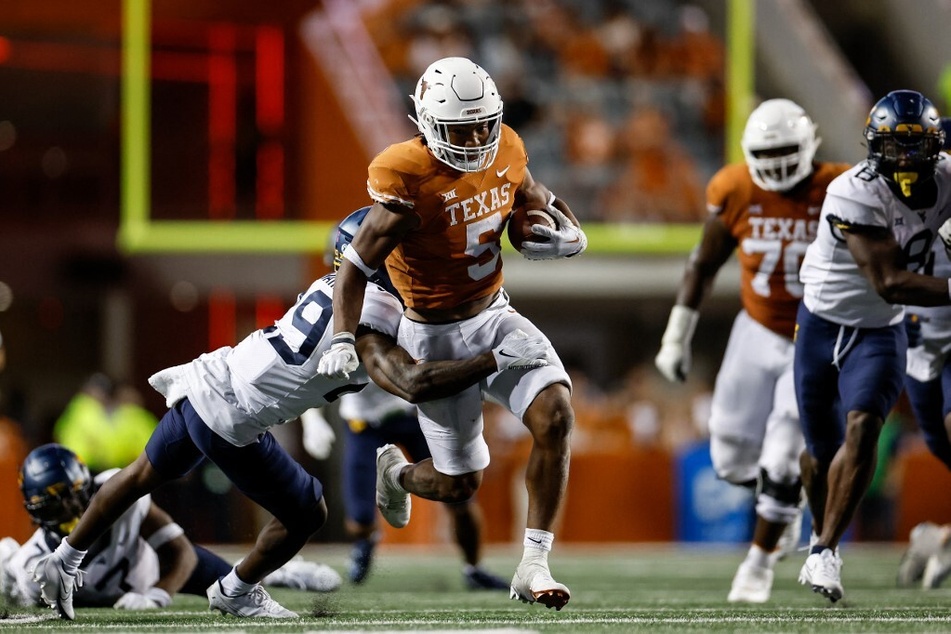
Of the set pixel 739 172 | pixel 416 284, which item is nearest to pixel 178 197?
pixel 739 172

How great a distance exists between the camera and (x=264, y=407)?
189 inches

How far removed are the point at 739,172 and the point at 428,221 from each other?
80.0 inches

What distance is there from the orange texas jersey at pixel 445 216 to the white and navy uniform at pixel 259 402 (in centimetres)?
23

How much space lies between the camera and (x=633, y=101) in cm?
1430

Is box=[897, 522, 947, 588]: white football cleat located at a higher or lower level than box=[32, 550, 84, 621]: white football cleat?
lower

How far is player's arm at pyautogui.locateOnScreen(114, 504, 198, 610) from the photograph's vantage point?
553 centimetres

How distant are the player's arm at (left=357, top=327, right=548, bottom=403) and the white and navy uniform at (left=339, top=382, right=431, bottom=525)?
1914 millimetres

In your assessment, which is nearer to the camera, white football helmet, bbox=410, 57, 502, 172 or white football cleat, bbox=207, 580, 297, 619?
white football helmet, bbox=410, 57, 502, 172

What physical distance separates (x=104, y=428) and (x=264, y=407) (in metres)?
6.59

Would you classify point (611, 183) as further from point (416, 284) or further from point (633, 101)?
point (416, 284)

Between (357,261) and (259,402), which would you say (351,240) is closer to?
(357,261)

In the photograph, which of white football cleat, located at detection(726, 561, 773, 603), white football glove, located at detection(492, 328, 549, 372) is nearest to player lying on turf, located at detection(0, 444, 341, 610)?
white football glove, located at detection(492, 328, 549, 372)

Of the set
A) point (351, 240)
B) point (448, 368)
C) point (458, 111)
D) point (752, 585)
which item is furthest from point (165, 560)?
point (752, 585)

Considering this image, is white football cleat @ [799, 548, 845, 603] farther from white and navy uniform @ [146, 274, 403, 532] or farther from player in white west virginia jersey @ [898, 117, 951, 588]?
white and navy uniform @ [146, 274, 403, 532]
